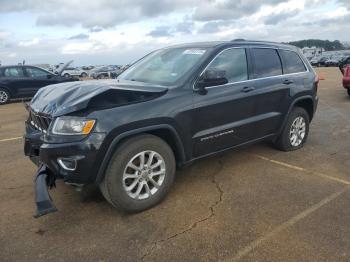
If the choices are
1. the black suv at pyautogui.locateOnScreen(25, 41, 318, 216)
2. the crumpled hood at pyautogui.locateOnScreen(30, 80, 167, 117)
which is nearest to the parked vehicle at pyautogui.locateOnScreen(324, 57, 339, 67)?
the black suv at pyautogui.locateOnScreen(25, 41, 318, 216)

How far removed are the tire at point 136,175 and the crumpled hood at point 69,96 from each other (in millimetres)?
544

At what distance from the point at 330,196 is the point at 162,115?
83.3 inches

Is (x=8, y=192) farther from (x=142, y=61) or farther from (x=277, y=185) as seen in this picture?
(x=277, y=185)

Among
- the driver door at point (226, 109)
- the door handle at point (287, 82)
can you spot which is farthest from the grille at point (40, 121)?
the door handle at point (287, 82)

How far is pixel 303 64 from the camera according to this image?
19.6 feet

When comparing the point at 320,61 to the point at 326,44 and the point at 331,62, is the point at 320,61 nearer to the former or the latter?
the point at 331,62

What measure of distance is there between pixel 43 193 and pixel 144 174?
1.01 metres

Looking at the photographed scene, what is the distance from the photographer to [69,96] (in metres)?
3.74

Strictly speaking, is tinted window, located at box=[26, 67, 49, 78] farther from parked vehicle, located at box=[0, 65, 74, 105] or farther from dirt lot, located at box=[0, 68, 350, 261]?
dirt lot, located at box=[0, 68, 350, 261]

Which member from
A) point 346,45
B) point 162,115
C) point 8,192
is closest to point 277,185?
point 162,115

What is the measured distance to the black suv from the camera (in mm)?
3479

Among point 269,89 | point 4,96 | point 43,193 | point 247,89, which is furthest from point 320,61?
point 43,193

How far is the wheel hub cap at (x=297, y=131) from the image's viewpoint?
5875mm

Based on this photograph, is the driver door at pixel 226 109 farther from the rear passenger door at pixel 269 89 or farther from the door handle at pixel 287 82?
the door handle at pixel 287 82
